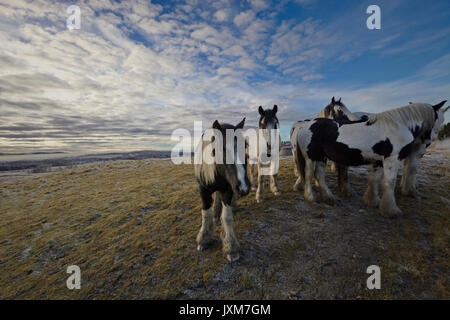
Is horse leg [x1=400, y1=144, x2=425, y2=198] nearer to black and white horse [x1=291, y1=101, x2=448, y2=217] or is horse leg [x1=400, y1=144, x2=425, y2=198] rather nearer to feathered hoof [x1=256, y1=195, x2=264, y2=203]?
black and white horse [x1=291, y1=101, x2=448, y2=217]

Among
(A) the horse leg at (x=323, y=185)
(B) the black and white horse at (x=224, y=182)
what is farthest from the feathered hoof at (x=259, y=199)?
(B) the black and white horse at (x=224, y=182)

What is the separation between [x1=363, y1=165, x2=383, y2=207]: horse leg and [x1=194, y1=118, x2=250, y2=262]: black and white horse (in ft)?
15.1

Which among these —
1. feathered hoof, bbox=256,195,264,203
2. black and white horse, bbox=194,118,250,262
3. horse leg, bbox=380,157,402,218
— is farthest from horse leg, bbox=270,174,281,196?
black and white horse, bbox=194,118,250,262

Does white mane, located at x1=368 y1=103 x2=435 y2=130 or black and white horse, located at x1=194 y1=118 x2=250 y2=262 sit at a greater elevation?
white mane, located at x1=368 y1=103 x2=435 y2=130

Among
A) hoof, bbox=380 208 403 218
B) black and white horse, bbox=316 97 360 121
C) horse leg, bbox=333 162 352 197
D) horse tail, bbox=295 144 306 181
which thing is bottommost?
hoof, bbox=380 208 403 218

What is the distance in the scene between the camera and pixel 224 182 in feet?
11.4

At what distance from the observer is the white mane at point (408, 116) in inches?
189

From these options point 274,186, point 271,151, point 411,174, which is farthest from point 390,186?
point 271,151

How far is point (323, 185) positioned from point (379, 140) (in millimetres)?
1972

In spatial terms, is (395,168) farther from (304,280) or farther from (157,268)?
(157,268)

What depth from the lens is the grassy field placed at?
304 centimetres

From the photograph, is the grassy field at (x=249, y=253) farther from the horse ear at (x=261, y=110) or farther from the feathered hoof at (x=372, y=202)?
the horse ear at (x=261, y=110)

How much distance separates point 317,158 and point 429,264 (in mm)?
3306

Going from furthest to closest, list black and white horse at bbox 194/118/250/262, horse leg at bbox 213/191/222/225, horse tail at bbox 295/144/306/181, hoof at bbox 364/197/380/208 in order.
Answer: horse tail at bbox 295/144/306/181
hoof at bbox 364/197/380/208
horse leg at bbox 213/191/222/225
black and white horse at bbox 194/118/250/262
